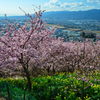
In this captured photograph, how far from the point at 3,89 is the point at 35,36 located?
4.72m

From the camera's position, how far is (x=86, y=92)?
8148mm

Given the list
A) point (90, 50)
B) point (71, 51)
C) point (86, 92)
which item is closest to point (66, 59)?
point (71, 51)

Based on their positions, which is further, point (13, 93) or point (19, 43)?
point (19, 43)

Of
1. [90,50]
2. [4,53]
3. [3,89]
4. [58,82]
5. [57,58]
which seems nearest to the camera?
[4,53]

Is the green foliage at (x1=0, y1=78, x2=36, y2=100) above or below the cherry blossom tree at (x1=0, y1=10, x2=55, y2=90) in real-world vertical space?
below

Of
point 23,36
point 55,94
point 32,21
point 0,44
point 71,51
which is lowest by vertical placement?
point 55,94

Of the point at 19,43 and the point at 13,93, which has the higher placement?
the point at 19,43

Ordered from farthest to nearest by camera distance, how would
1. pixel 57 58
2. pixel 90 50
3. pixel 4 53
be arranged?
pixel 90 50
pixel 57 58
pixel 4 53

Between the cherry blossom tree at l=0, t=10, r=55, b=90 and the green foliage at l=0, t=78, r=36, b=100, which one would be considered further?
the cherry blossom tree at l=0, t=10, r=55, b=90

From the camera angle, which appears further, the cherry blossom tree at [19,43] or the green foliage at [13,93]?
the cherry blossom tree at [19,43]

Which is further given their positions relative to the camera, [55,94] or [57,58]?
[57,58]

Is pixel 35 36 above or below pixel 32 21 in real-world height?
below

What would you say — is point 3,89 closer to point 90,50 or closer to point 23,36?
point 23,36

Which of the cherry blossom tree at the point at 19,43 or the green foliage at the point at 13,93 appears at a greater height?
the cherry blossom tree at the point at 19,43
